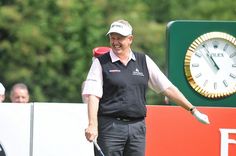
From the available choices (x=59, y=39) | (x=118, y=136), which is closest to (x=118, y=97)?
(x=118, y=136)

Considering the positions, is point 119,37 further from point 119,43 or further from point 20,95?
point 20,95

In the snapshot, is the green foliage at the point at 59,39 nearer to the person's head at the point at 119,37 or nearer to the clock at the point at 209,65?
the clock at the point at 209,65

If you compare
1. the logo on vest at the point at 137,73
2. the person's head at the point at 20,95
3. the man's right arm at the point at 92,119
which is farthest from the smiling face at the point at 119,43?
the person's head at the point at 20,95

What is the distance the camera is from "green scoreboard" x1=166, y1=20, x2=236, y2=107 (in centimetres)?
1213

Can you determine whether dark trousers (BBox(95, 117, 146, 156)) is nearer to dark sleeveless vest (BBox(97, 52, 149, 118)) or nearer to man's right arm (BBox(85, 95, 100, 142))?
dark sleeveless vest (BBox(97, 52, 149, 118))

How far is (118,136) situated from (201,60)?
2307 millimetres

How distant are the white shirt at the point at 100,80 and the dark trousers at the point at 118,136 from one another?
0.83 ft

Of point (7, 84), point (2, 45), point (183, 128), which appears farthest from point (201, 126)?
point (2, 45)

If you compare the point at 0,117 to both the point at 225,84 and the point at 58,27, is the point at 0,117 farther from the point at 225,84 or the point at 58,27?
the point at 58,27

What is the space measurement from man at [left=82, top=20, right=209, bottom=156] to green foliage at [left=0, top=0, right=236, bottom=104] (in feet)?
57.6

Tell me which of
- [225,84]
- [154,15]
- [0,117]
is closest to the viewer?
[0,117]

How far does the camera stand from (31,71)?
29.1m

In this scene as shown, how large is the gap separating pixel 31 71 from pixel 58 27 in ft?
4.41

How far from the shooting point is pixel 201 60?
39.8ft
